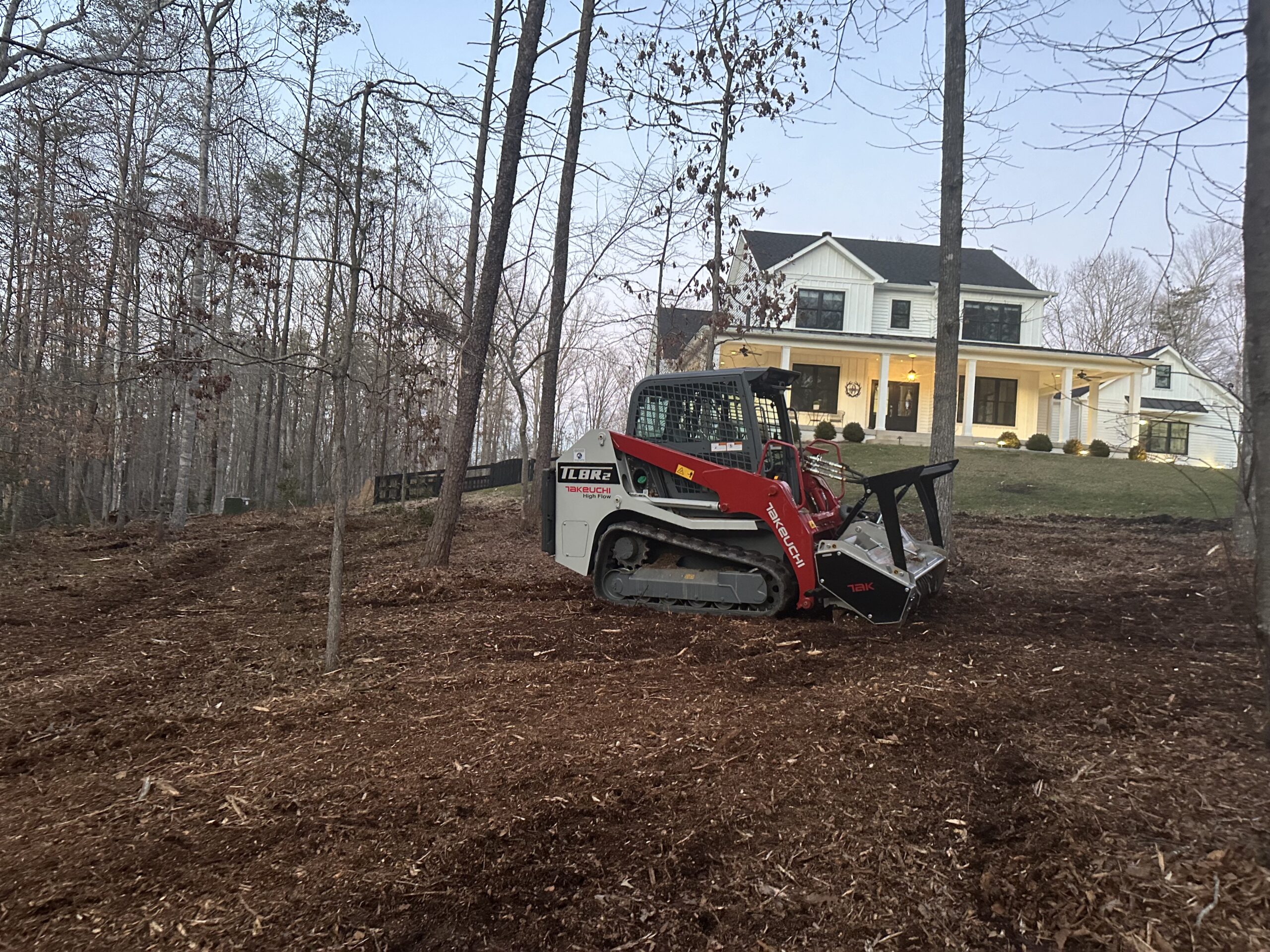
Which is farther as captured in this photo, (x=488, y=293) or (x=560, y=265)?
(x=560, y=265)

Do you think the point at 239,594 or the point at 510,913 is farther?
the point at 239,594

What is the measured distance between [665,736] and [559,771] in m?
0.65

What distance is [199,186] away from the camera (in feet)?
51.0

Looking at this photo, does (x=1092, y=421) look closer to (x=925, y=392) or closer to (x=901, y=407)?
(x=925, y=392)

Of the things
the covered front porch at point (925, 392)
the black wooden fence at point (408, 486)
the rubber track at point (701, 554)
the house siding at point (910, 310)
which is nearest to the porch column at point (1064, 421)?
the covered front porch at point (925, 392)

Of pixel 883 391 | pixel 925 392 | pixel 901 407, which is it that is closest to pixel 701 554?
pixel 883 391

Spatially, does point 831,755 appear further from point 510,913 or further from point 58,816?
point 58,816

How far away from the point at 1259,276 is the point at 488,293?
7242mm

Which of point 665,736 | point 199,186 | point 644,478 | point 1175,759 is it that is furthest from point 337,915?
point 199,186

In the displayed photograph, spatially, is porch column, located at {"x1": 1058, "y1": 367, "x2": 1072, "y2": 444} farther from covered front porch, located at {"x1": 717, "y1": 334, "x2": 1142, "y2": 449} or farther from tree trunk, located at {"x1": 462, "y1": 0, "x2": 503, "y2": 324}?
tree trunk, located at {"x1": 462, "y1": 0, "x2": 503, "y2": 324}

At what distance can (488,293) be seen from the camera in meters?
8.74

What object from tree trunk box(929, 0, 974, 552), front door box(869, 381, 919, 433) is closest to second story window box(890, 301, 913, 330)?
front door box(869, 381, 919, 433)

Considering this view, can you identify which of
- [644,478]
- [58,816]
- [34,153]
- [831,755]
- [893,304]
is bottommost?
[58,816]

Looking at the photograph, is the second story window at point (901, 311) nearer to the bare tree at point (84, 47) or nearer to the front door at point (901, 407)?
the front door at point (901, 407)
